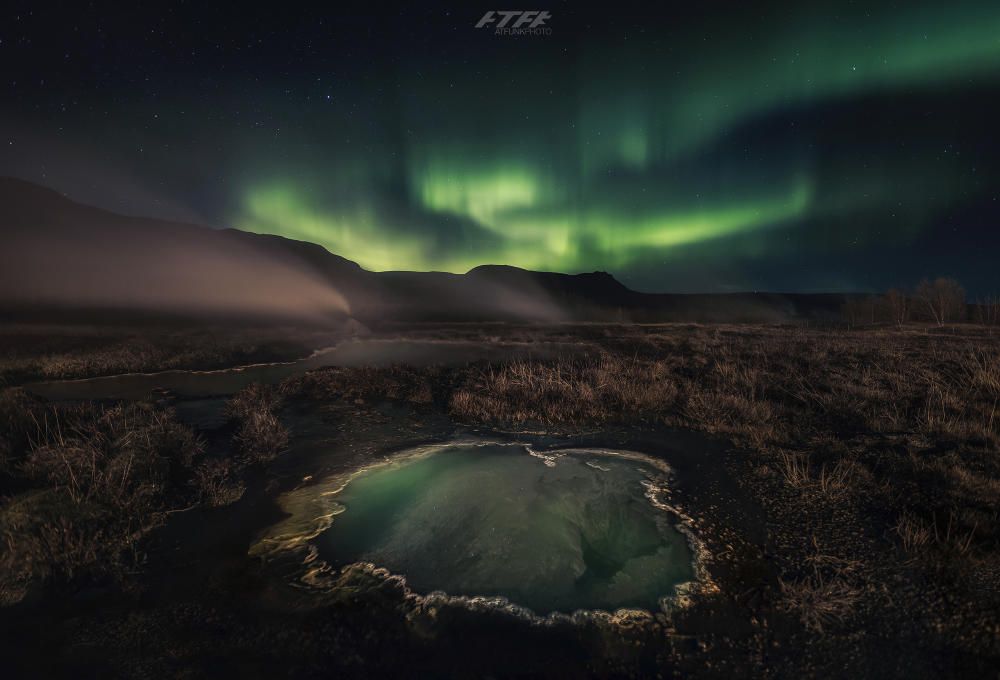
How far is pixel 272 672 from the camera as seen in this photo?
3.87 m

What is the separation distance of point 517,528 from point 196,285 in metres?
145

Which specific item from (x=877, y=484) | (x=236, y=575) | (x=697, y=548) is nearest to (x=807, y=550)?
(x=697, y=548)

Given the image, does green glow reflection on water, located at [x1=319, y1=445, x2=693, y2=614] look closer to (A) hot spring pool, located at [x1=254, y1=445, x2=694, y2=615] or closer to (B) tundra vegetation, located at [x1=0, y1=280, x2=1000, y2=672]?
(A) hot spring pool, located at [x1=254, y1=445, x2=694, y2=615]

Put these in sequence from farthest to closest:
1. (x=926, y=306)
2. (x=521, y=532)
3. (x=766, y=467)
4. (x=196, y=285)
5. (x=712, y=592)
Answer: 1. (x=196, y=285)
2. (x=926, y=306)
3. (x=766, y=467)
4. (x=521, y=532)
5. (x=712, y=592)

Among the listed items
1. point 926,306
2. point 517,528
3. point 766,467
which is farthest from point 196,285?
point 926,306

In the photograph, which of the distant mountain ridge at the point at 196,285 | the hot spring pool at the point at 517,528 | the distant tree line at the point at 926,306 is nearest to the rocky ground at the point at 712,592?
the hot spring pool at the point at 517,528

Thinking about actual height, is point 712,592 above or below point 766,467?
below

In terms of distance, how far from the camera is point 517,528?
255 inches

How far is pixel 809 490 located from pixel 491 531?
221 inches

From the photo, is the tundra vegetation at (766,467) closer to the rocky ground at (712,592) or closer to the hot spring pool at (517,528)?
the rocky ground at (712,592)

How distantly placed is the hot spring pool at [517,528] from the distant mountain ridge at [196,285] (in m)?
83.9

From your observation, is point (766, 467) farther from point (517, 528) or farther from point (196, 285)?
point (196, 285)

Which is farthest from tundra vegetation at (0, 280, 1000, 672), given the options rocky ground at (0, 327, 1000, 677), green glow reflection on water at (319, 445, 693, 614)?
green glow reflection on water at (319, 445, 693, 614)

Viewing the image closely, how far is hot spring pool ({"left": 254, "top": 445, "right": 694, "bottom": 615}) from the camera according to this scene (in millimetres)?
5133
